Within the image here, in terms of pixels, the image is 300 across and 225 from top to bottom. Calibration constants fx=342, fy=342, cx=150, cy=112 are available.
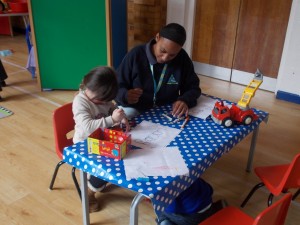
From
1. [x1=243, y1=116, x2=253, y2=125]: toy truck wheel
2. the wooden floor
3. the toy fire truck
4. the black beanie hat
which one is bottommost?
the wooden floor

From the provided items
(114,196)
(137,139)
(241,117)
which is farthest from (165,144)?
(114,196)

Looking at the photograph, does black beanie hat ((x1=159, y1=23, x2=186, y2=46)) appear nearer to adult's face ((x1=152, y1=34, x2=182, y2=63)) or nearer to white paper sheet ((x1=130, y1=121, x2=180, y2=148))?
adult's face ((x1=152, y1=34, x2=182, y2=63))

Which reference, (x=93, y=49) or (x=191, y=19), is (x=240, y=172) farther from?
(x=191, y=19)

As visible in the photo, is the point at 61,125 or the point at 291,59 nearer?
the point at 61,125

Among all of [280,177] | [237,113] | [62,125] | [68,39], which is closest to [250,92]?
[237,113]

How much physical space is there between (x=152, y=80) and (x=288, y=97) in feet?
7.32

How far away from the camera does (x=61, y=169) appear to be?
2.42 meters

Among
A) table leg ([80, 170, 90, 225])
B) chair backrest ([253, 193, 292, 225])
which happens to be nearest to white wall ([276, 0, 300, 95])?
chair backrest ([253, 193, 292, 225])

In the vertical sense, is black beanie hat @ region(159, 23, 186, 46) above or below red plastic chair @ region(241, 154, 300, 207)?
above

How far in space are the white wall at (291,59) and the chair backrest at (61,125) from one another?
2592 mm

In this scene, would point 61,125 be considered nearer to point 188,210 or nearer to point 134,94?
point 134,94

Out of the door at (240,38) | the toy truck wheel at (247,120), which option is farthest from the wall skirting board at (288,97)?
the toy truck wheel at (247,120)

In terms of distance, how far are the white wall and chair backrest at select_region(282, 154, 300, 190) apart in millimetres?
2247

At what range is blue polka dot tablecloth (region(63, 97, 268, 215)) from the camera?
1.27 metres
